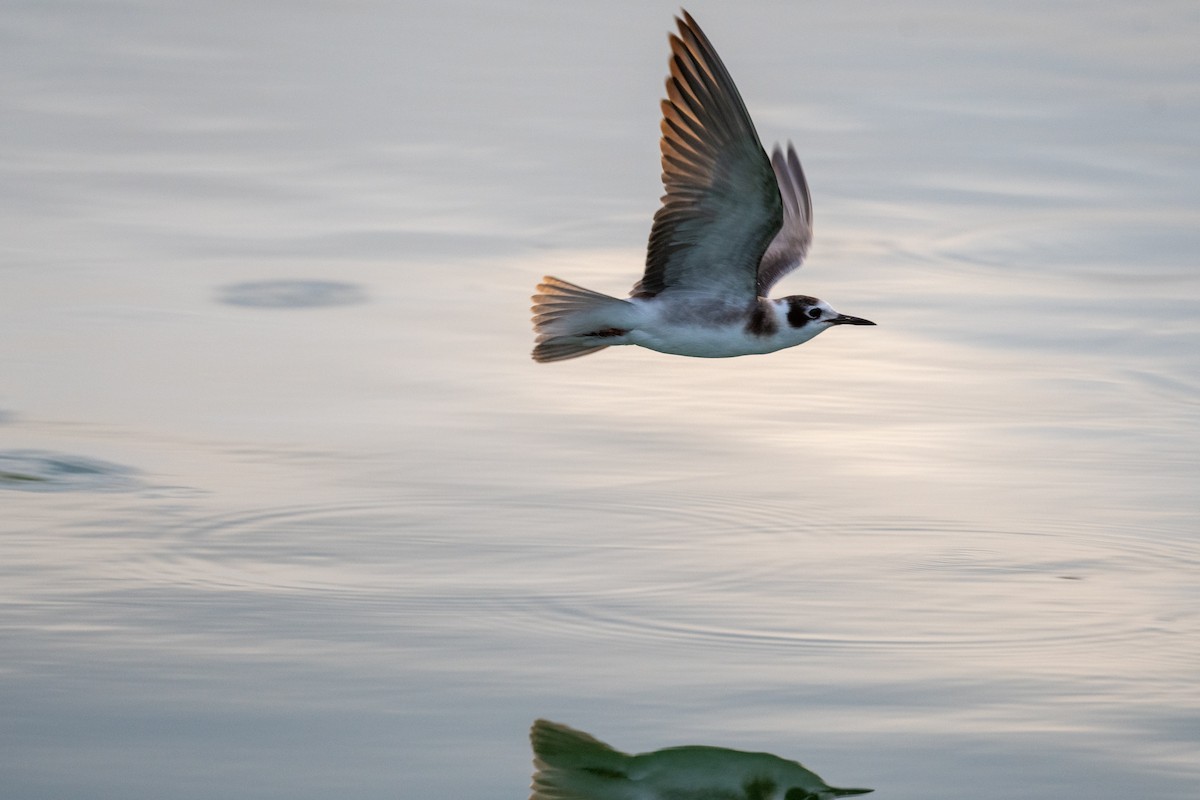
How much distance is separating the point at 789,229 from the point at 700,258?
1.30 metres

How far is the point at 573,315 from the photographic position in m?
7.66

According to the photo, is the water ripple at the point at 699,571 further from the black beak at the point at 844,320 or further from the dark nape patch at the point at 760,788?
the dark nape patch at the point at 760,788

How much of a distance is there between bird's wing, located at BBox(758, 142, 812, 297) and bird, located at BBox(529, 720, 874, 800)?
3041 millimetres

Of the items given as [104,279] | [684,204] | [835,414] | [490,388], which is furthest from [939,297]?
[104,279]

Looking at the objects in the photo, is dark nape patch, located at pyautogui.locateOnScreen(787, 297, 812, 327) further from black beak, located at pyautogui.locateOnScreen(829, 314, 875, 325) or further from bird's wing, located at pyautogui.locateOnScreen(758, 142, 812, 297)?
bird's wing, located at pyautogui.locateOnScreen(758, 142, 812, 297)

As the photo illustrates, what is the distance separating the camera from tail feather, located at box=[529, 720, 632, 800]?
216 inches

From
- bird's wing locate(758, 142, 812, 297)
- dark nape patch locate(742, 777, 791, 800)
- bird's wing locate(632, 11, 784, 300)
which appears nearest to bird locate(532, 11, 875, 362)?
bird's wing locate(632, 11, 784, 300)

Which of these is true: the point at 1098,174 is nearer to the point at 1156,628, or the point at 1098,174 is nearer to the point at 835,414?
the point at 835,414

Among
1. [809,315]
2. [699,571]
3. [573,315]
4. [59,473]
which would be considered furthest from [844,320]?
[59,473]

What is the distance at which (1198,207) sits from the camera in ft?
39.1

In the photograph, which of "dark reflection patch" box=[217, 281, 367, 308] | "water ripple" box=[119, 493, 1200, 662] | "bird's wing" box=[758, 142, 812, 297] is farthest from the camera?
"dark reflection patch" box=[217, 281, 367, 308]

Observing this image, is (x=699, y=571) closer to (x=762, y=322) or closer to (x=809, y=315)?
(x=762, y=322)

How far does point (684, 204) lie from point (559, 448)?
1366mm

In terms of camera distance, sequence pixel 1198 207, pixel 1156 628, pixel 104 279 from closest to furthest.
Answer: pixel 1156 628
pixel 104 279
pixel 1198 207
